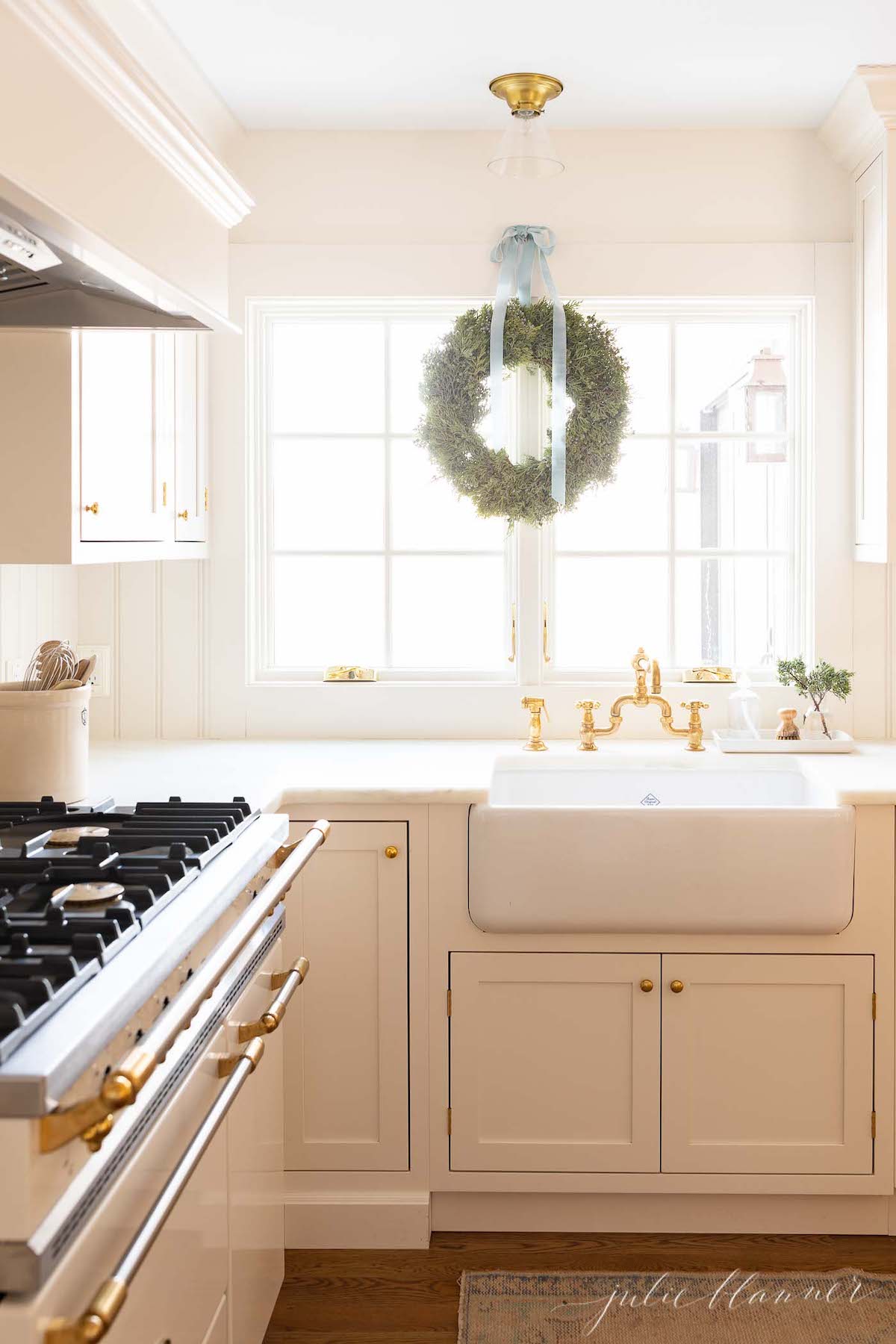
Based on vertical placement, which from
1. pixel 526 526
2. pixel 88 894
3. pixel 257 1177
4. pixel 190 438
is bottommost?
pixel 257 1177

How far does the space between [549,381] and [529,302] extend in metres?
0.19

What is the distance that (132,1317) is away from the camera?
1.25 meters

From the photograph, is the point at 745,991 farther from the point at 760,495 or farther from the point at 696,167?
the point at 696,167

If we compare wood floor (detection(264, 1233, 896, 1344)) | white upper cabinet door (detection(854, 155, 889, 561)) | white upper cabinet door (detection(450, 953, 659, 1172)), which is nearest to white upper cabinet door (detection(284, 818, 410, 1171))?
white upper cabinet door (detection(450, 953, 659, 1172))

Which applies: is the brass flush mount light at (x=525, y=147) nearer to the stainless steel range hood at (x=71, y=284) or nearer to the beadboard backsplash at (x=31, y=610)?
the stainless steel range hood at (x=71, y=284)

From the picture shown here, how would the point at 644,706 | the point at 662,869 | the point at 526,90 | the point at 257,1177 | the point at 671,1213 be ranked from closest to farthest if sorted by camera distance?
the point at 257,1177
the point at 662,869
the point at 671,1213
the point at 526,90
the point at 644,706

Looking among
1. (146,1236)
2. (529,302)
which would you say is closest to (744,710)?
(529,302)

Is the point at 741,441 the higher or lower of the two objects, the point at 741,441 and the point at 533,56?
the lower

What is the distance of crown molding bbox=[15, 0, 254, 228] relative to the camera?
51.6 inches

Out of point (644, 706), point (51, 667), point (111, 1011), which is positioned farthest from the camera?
point (644, 706)

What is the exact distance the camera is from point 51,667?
2.11 m

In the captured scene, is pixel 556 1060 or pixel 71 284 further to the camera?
pixel 556 1060

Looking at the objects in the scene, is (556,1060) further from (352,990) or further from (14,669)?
(14,669)

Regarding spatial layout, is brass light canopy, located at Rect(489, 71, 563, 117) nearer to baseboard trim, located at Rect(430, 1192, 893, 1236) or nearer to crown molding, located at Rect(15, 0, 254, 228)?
crown molding, located at Rect(15, 0, 254, 228)
